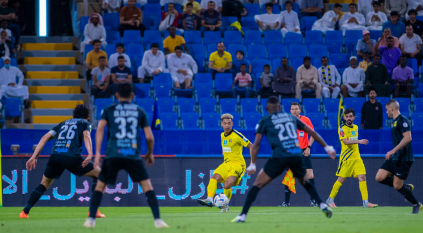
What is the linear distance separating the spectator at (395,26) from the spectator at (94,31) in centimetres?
995

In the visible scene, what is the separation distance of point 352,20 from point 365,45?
6.53 ft

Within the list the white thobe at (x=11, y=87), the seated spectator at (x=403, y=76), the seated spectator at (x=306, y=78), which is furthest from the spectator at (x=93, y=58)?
the seated spectator at (x=403, y=76)

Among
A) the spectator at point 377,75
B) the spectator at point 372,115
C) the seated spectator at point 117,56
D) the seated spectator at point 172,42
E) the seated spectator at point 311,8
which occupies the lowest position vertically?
the spectator at point 372,115

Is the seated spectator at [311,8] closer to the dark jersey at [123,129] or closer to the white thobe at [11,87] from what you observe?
the white thobe at [11,87]

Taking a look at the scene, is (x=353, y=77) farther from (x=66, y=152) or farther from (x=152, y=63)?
(x=66, y=152)

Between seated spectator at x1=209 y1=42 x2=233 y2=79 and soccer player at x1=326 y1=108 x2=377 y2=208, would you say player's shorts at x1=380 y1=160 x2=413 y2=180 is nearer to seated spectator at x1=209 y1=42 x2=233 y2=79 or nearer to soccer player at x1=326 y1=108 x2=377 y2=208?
soccer player at x1=326 y1=108 x2=377 y2=208

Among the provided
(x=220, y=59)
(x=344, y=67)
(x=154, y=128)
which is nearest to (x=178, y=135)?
(x=154, y=128)

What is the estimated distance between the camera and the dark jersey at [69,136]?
986 centimetres

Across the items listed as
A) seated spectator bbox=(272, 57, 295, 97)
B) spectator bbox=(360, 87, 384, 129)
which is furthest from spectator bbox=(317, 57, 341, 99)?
spectator bbox=(360, 87, 384, 129)

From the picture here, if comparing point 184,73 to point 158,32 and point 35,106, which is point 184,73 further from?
point 35,106

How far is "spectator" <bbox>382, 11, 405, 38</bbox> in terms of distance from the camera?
808 inches

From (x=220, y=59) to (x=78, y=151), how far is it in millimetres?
9592

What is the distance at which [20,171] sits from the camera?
530 inches

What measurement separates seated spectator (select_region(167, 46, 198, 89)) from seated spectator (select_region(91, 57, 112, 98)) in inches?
81.3
